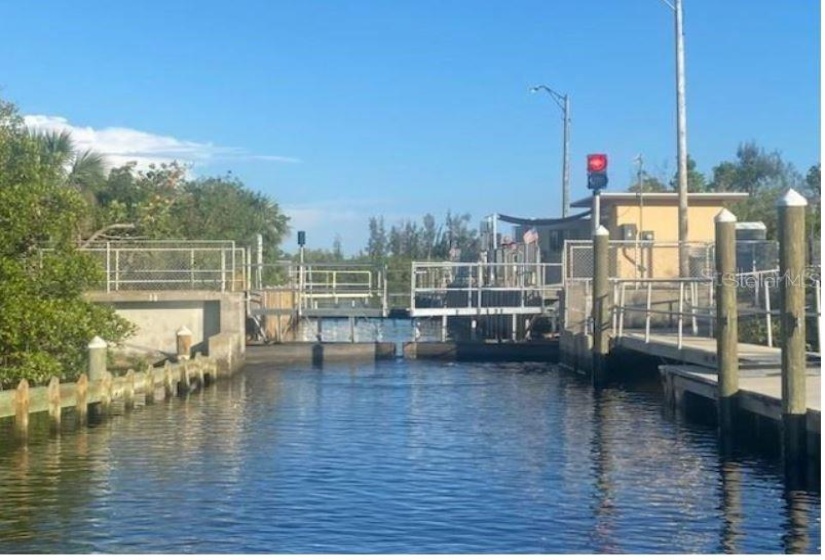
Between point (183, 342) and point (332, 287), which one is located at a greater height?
point (332, 287)

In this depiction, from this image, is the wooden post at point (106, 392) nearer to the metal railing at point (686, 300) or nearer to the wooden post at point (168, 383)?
the wooden post at point (168, 383)

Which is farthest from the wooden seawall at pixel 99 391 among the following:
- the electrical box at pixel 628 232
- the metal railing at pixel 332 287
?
the electrical box at pixel 628 232

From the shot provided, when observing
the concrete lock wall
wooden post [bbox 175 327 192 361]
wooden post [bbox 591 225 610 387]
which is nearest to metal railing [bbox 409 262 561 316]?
the concrete lock wall

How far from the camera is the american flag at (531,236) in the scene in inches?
1759

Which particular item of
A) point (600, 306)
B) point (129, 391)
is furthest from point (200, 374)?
point (600, 306)

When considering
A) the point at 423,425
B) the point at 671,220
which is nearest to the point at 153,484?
the point at 423,425

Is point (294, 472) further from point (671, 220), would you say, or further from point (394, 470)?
point (671, 220)

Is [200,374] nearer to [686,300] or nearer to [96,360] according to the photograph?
[96,360]

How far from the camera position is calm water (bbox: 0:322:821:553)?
548 inches

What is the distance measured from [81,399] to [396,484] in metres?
7.91

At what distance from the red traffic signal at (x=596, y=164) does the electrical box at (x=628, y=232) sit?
3.30 meters

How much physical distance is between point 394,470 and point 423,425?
493 centimetres

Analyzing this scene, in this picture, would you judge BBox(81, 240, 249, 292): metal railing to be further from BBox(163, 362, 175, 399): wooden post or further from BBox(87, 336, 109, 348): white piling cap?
BBox(87, 336, 109, 348): white piling cap

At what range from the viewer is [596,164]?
3762 cm
